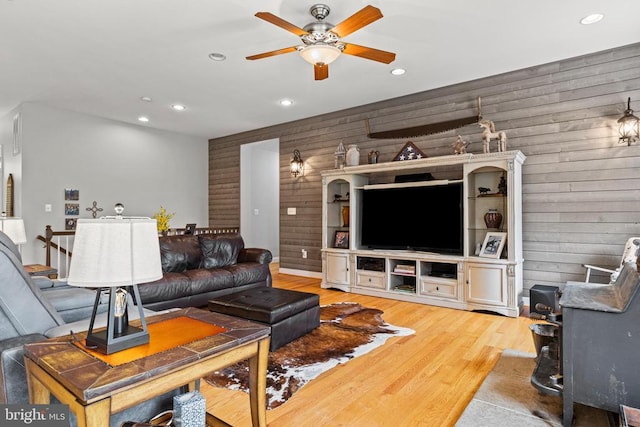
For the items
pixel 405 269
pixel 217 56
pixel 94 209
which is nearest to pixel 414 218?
pixel 405 269

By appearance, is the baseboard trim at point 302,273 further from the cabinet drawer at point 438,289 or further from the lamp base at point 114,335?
the lamp base at point 114,335

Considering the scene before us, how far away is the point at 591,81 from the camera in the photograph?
3898 millimetres

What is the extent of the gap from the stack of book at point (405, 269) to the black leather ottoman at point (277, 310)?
5.75 feet

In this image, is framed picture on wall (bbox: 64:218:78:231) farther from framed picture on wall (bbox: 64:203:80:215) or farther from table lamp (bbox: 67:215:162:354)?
table lamp (bbox: 67:215:162:354)

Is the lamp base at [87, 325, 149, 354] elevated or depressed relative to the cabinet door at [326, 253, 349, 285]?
elevated

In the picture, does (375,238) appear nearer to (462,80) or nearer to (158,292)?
(462,80)

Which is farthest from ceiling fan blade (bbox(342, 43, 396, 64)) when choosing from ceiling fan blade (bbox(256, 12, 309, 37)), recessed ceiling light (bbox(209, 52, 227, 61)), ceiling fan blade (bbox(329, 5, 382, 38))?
recessed ceiling light (bbox(209, 52, 227, 61))

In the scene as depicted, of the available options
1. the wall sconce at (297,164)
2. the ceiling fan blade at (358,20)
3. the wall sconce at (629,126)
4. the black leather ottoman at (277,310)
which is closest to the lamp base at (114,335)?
the black leather ottoman at (277,310)

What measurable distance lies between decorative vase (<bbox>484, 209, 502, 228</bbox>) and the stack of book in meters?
1.06

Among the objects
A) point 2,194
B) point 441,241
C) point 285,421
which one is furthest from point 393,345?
point 2,194

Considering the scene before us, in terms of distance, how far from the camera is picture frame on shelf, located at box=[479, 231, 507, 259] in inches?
160

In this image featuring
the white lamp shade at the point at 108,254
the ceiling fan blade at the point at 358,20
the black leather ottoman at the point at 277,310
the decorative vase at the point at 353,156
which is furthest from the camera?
the decorative vase at the point at 353,156

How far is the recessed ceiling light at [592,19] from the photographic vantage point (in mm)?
3162

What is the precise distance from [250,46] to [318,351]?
3098 mm
